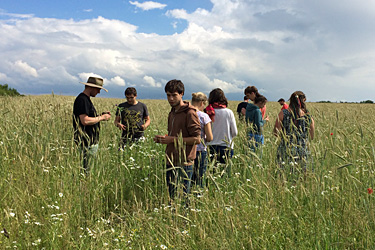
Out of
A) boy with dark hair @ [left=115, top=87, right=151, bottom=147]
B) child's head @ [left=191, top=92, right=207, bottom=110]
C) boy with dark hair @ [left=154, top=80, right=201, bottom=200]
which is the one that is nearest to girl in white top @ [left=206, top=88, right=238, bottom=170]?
child's head @ [left=191, top=92, right=207, bottom=110]

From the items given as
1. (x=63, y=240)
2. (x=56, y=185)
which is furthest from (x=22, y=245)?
(x=56, y=185)

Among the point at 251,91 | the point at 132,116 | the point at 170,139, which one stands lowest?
the point at 170,139

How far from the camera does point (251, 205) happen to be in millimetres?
3014

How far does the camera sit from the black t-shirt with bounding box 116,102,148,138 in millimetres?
5488

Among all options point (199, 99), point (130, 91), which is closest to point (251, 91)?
point (199, 99)

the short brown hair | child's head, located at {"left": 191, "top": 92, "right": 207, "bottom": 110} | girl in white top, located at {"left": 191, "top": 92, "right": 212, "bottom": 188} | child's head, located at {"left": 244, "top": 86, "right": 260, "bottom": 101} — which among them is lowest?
girl in white top, located at {"left": 191, "top": 92, "right": 212, "bottom": 188}

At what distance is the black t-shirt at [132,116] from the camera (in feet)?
18.0

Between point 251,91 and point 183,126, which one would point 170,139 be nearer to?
point 183,126

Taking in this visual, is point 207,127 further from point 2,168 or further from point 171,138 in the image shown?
point 2,168

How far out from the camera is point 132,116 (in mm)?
5590

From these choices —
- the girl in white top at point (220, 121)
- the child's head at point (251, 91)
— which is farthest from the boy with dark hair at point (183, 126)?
the child's head at point (251, 91)

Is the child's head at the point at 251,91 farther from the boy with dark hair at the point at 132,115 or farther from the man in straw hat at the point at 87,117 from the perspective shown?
the man in straw hat at the point at 87,117

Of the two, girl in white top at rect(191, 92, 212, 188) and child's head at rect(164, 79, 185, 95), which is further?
girl in white top at rect(191, 92, 212, 188)

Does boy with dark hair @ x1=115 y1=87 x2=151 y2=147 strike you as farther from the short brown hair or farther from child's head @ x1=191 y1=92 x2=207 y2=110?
child's head @ x1=191 y1=92 x2=207 y2=110
